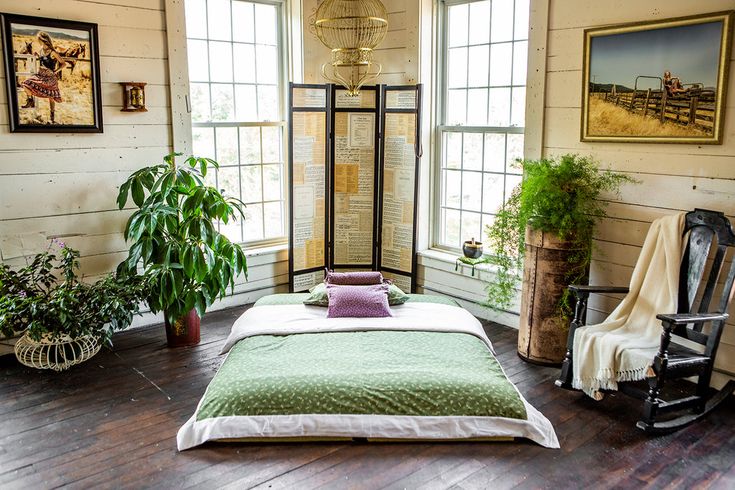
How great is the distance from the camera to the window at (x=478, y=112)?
15.8 feet

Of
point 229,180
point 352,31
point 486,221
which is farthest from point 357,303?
point 352,31

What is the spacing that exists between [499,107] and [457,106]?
18.1 inches

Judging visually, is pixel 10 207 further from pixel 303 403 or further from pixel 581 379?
pixel 581 379

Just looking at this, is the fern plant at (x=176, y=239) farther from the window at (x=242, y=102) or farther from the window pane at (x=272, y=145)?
the window pane at (x=272, y=145)

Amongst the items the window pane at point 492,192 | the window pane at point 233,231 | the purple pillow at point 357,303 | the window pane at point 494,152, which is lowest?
the purple pillow at point 357,303

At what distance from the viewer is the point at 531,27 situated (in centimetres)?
445

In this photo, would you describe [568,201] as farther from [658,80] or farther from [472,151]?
[472,151]

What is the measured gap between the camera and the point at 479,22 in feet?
16.4

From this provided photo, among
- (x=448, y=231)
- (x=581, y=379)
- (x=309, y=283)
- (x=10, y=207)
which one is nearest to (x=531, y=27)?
(x=448, y=231)

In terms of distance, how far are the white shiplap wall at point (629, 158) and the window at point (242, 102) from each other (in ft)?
7.69

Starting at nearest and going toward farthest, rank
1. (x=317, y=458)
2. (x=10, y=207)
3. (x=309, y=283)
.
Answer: (x=317, y=458) → (x=10, y=207) → (x=309, y=283)

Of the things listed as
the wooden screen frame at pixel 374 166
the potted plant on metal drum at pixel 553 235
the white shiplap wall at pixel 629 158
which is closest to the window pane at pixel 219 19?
the wooden screen frame at pixel 374 166

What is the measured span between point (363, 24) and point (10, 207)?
2941 mm

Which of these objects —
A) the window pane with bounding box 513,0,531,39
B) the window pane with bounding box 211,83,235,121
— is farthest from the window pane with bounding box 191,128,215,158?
the window pane with bounding box 513,0,531,39
